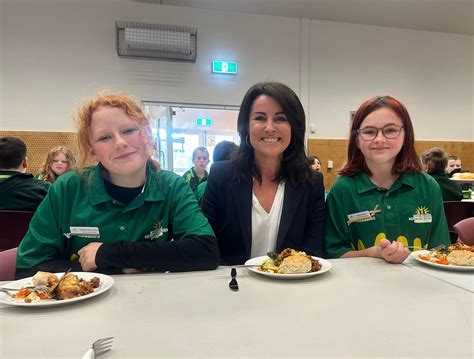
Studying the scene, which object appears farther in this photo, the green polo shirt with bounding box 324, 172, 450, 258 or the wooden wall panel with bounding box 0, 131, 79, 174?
the wooden wall panel with bounding box 0, 131, 79, 174

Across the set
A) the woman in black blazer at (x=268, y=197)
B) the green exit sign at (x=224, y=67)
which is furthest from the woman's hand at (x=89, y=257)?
the green exit sign at (x=224, y=67)

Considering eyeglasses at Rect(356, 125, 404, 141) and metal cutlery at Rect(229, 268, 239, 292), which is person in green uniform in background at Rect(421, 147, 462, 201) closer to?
eyeglasses at Rect(356, 125, 404, 141)

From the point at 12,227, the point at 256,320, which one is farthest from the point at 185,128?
the point at 256,320

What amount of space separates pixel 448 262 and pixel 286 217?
641mm

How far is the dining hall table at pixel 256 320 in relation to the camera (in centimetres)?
65

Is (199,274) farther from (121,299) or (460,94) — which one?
(460,94)

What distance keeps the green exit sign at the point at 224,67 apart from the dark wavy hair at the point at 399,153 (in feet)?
14.1

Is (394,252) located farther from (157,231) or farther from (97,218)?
(97,218)

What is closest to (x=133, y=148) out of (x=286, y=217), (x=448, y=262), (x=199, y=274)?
(x=199, y=274)

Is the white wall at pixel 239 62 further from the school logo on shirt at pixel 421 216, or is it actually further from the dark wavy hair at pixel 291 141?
the school logo on shirt at pixel 421 216

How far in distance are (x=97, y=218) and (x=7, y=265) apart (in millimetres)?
354

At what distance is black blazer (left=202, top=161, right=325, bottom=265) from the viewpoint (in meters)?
1.54

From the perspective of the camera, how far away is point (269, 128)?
5.16 ft

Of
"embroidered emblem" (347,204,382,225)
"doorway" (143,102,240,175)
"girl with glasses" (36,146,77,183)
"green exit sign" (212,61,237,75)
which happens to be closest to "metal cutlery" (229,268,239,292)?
"embroidered emblem" (347,204,382,225)
